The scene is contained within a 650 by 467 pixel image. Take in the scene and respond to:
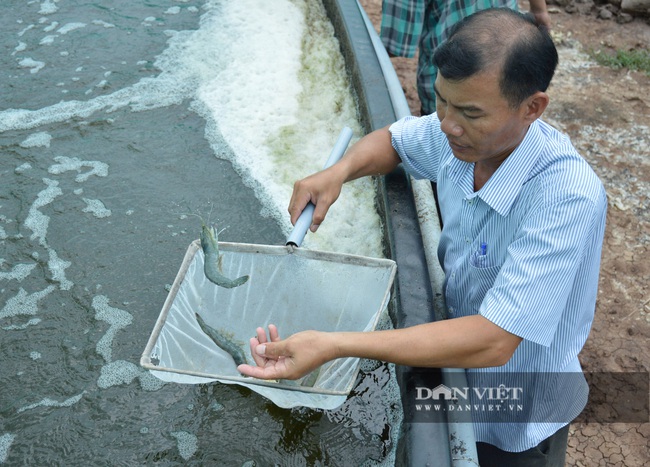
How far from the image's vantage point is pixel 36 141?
13.4 ft

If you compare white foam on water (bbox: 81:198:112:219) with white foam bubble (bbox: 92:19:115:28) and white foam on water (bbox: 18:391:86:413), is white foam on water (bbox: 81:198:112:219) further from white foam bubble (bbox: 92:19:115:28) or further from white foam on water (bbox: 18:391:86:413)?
white foam bubble (bbox: 92:19:115:28)

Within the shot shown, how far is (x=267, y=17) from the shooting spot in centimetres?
542

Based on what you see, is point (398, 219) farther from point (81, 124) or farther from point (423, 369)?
point (81, 124)

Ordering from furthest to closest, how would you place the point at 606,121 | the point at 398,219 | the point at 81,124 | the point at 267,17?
the point at 267,17 < the point at 606,121 < the point at 81,124 < the point at 398,219

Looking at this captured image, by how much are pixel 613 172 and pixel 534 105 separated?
3.13 metres

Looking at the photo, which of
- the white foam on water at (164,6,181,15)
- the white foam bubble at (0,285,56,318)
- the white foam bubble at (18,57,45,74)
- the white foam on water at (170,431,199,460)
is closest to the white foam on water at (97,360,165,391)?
the white foam on water at (170,431,199,460)

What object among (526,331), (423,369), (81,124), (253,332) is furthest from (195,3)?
(526,331)

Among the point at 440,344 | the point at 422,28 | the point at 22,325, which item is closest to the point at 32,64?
the point at 22,325

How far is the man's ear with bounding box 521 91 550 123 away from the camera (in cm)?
176

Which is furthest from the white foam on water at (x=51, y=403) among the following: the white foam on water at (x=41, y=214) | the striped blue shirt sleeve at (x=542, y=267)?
the striped blue shirt sleeve at (x=542, y=267)

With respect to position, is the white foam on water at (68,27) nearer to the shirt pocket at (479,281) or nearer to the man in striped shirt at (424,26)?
the man in striped shirt at (424,26)

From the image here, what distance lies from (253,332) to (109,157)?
5.94 ft

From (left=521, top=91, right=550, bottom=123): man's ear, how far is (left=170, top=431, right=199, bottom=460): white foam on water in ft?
5.60

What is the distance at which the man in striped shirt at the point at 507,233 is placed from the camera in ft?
5.67
